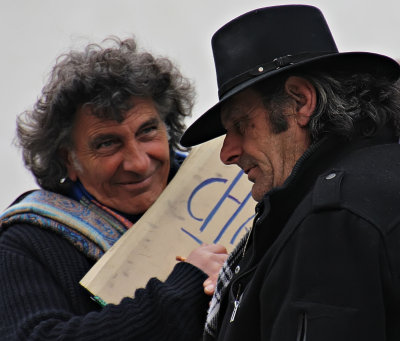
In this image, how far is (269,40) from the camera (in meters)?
2.50

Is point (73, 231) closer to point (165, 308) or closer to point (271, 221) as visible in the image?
point (165, 308)

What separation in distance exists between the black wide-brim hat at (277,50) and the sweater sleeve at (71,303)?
2.48 ft

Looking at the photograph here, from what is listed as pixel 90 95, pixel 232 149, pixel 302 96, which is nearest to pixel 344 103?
pixel 302 96

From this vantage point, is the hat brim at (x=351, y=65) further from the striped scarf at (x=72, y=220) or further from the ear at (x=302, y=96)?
the striped scarf at (x=72, y=220)

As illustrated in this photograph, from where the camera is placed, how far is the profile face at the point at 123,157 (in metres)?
3.45

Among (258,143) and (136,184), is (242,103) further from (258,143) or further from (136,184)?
(136,184)

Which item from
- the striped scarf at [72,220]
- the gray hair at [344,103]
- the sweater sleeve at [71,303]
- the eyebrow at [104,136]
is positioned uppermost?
the gray hair at [344,103]

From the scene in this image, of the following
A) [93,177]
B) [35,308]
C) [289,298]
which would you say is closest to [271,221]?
[289,298]

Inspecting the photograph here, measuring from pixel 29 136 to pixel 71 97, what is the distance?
32cm

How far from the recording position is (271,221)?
2.21 meters

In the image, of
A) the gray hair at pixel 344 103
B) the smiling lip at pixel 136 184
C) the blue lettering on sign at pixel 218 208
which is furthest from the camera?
the smiling lip at pixel 136 184

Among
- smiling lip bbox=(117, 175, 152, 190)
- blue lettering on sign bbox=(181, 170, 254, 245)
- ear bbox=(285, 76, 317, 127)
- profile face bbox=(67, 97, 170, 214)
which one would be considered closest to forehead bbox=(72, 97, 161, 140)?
profile face bbox=(67, 97, 170, 214)

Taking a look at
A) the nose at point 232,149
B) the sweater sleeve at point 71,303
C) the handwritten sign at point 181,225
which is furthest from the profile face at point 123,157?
the nose at point 232,149

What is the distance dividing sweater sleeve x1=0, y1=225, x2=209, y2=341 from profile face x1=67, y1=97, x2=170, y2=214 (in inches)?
15.1
